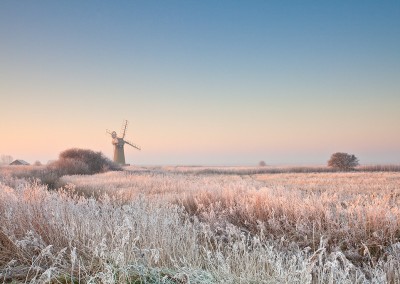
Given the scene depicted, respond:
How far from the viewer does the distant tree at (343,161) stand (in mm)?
42562

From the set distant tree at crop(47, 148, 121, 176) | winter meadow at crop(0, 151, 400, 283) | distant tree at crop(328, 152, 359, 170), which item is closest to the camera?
winter meadow at crop(0, 151, 400, 283)

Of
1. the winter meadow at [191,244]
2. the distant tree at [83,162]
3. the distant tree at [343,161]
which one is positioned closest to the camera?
the winter meadow at [191,244]

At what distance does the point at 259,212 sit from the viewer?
8.91 meters

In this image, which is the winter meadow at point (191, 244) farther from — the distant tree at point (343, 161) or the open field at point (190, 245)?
the distant tree at point (343, 161)

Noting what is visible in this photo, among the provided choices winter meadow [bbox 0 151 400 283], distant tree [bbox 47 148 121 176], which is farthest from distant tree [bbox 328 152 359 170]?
winter meadow [bbox 0 151 400 283]

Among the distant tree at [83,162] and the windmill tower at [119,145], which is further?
the windmill tower at [119,145]

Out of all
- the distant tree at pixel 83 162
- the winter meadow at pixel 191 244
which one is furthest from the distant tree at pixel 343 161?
the winter meadow at pixel 191 244

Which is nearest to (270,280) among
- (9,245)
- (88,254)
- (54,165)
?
(88,254)

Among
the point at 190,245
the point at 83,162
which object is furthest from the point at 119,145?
the point at 190,245

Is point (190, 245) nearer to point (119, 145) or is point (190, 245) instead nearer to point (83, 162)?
point (83, 162)

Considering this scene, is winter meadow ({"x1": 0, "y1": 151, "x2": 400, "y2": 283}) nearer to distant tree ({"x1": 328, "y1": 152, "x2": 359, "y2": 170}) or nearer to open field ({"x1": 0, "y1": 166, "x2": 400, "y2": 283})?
open field ({"x1": 0, "y1": 166, "x2": 400, "y2": 283})

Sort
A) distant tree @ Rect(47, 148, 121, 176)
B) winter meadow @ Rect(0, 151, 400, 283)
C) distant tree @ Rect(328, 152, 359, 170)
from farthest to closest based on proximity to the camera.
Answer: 1. distant tree @ Rect(328, 152, 359, 170)
2. distant tree @ Rect(47, 148, 121, 176)
3. winter meadow @ Rect(0, 151, 400, 283)

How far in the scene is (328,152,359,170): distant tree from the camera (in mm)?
42562

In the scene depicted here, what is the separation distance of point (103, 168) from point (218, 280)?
37939mm
